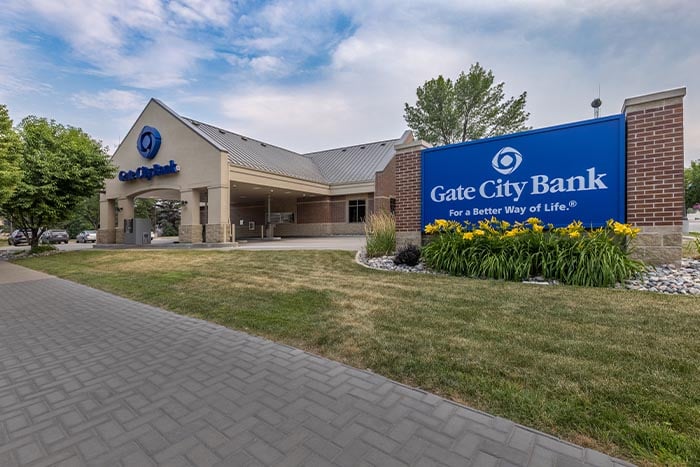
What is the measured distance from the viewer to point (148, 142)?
71.7 ft

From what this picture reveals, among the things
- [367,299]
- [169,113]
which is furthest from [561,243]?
[169,113]

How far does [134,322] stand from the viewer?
16.0 feet

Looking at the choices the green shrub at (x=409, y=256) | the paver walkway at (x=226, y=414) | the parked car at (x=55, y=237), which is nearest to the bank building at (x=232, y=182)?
the green shrub at (x=409, y=256)

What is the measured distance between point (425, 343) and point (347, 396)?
4.08ft

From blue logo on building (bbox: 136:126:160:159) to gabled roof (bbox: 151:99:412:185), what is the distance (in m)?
1.81

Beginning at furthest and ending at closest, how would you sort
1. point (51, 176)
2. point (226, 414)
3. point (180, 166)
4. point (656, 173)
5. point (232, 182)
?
1. point (232, 182)
2. point (180, 166)
3. point (51, 176)
4. point (656, 173)
5. point (226, 414)

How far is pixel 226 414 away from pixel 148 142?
24.2m

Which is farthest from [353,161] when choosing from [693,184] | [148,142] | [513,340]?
[693,184]

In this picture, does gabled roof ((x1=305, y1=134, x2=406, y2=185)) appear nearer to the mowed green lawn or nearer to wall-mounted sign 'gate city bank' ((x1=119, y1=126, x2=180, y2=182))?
wall-mounted sign 'gate city bank' ((x1=119, y1=126, x2=180, y2=182))

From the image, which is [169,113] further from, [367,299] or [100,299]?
[367,299]

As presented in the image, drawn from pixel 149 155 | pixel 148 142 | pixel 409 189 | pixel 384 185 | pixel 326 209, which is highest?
pixel 148 142

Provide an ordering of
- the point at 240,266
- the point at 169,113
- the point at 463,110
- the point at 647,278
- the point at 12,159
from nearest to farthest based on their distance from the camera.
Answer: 1. the point at 647,278
2. the point at 240,266
3. the point at 12,159
4. the point at 169,113
5. the point at 463,110

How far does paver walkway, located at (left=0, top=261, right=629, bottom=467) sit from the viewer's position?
196 centimetres

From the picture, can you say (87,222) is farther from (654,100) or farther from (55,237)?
(654,100)
